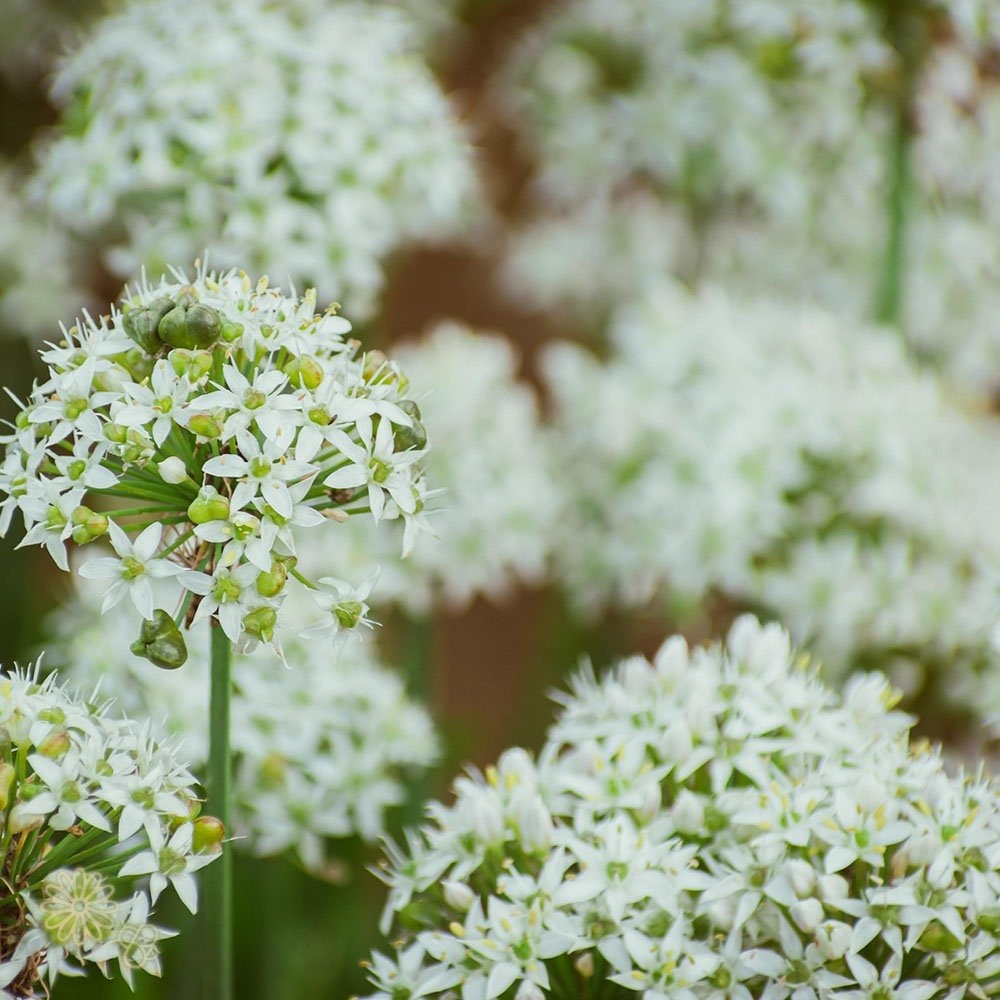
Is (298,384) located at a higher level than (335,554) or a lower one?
lower

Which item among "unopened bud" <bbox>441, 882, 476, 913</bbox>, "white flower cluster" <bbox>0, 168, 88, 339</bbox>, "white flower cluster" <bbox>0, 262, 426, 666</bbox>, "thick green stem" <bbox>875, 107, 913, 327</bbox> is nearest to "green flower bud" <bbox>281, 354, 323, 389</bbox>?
"white flower cluster" <bbox>0, 262, 426, 666</bbox>

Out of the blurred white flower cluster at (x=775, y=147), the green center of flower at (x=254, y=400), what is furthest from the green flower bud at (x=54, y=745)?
the blurred white flower cluster at (x=775, y=147)

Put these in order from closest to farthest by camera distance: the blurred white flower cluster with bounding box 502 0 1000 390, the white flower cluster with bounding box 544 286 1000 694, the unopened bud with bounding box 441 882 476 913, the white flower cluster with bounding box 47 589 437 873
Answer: the unopened bud with bounding box 441 882 476 913 < the white flower cluster with bounding box 47 589 437 873 < the white flower cluster with bounding box 544 286 1000 694 < the blurred white flower cluster with bounding box 502 0 1000 390

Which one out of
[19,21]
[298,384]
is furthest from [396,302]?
[298,384]

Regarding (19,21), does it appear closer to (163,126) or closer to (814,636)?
(163,126)

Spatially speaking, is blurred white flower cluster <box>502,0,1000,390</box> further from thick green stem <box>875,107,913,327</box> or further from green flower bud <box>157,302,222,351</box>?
green flower bud <box>157,302,222,351</box>

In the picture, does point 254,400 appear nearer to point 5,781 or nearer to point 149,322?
point 149,322
